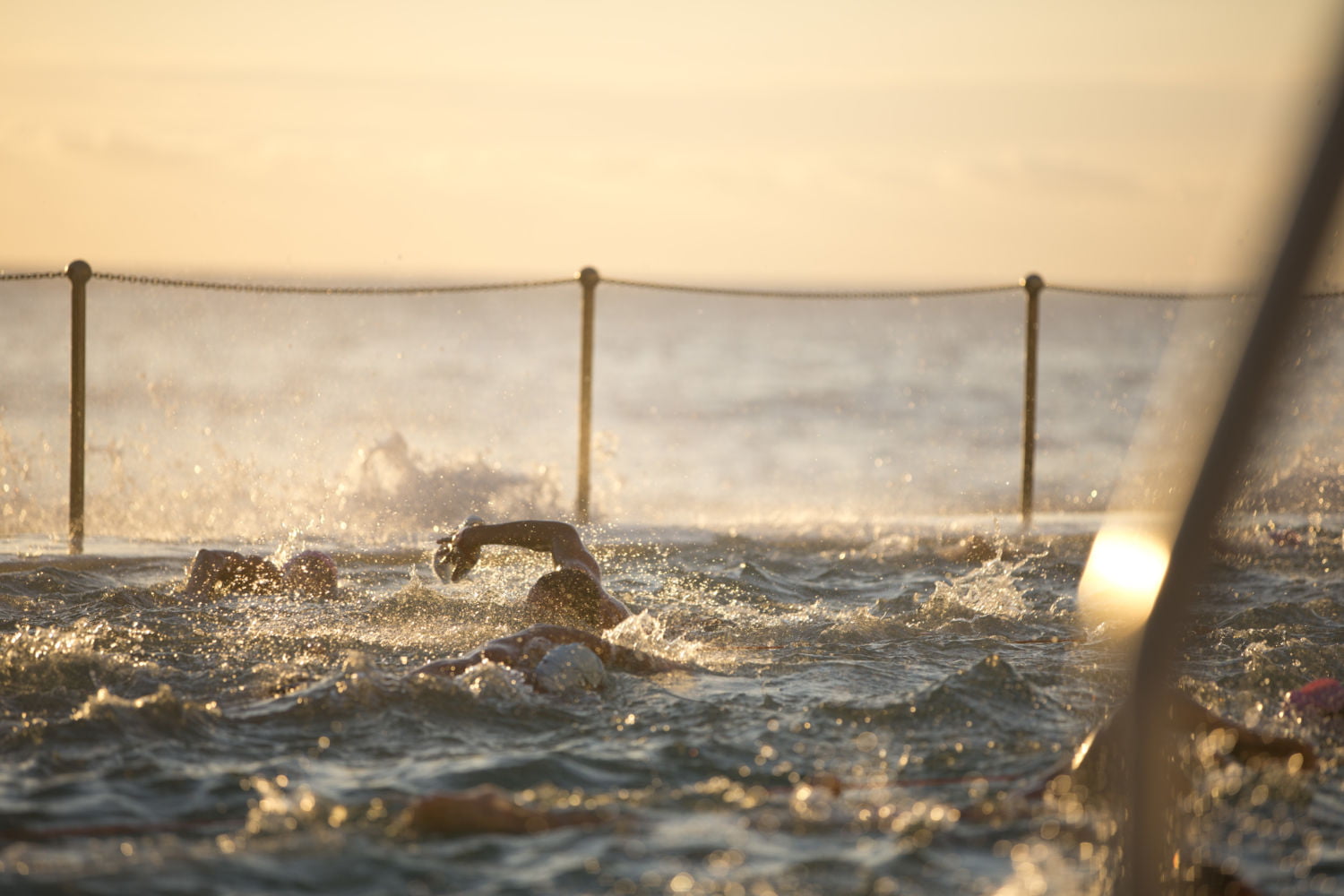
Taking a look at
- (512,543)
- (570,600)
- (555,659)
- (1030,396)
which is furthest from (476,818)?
(1030,396)

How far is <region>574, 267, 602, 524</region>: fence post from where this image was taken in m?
7.12

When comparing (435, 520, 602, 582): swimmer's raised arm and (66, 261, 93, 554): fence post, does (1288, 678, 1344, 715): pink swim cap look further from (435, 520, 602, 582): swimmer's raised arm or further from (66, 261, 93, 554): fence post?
(66, 261, 93, 554): fence post

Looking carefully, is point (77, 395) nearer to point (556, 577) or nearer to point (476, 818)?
point (556, 577)

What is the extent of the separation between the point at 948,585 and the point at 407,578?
2.22m

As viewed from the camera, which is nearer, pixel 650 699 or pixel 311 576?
pixel 650 699

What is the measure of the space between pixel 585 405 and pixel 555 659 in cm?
385

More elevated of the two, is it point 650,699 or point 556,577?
point 556,577

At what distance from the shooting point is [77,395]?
614 centimetres

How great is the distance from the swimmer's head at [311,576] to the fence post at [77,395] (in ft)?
4.74

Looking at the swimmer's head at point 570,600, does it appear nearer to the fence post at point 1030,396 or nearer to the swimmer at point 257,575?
the swimmer at point 257,575

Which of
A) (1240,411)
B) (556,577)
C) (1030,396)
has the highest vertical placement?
(1030,396)

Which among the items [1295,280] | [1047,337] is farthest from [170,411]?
[1047,337]

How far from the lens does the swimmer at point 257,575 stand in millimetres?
5008

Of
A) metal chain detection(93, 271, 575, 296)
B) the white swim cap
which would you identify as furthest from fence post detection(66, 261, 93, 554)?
the white swim cap
